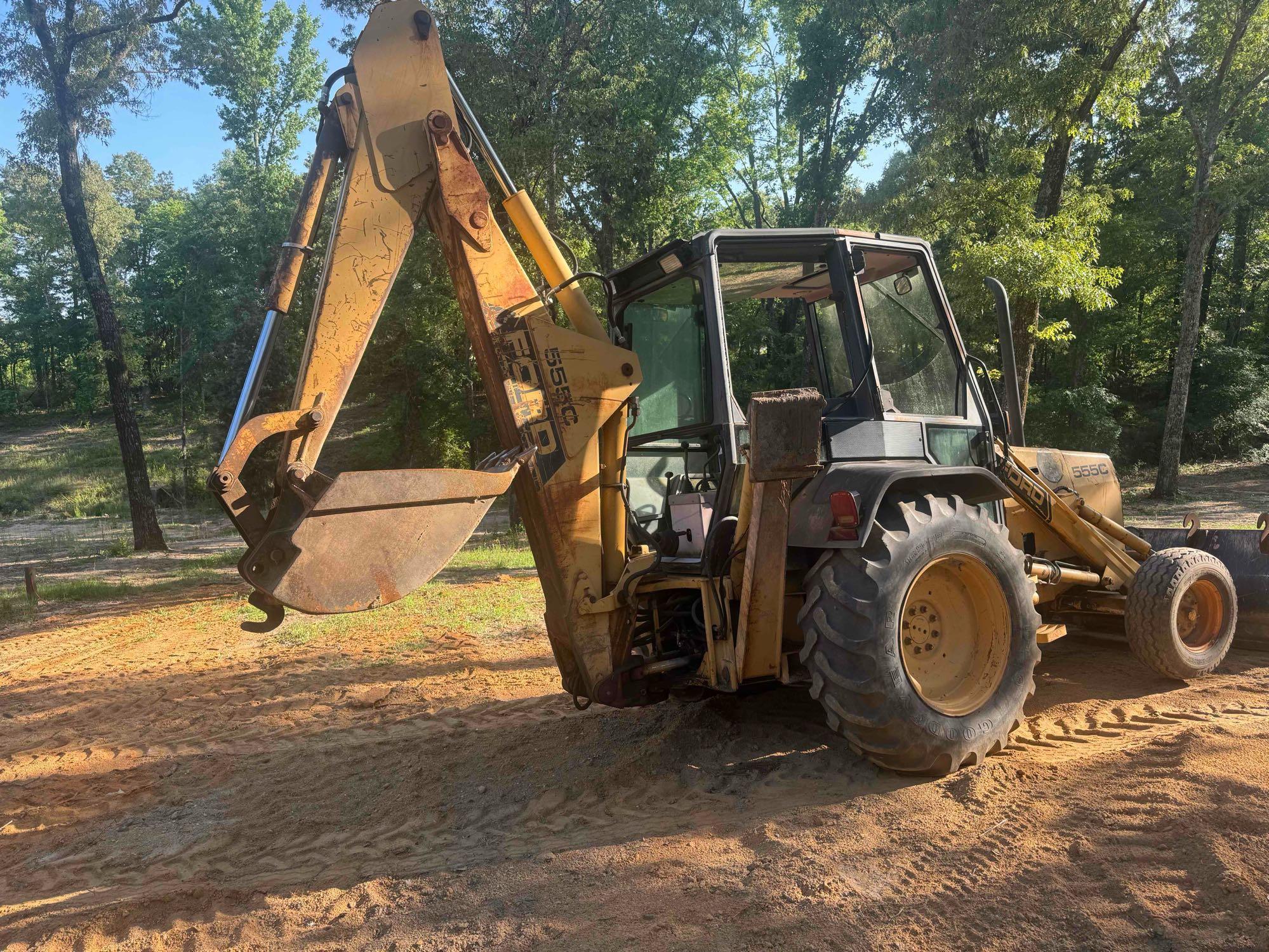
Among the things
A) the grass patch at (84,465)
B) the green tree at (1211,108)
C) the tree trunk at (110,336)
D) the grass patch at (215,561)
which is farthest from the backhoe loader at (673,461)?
the grass patch at (84,465)

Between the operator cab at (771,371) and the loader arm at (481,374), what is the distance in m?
0.46

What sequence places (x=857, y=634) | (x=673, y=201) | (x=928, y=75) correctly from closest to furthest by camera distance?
1. (x=857, y=634)
2. (x=928, y=75)
3. (x=673, y=201)

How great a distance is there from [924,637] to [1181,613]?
2709mm

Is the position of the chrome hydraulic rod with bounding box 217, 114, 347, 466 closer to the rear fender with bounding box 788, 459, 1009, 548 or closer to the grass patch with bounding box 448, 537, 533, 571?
the rear fender with bounding box 788, 459, 1009, 548

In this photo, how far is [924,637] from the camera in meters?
4.11

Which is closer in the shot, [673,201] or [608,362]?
[608,362]

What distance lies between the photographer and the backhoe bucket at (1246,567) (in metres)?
6.10

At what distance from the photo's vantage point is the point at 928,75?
51.9 feet

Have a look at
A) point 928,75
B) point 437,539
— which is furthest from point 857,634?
point 928,75

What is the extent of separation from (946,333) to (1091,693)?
2.45m

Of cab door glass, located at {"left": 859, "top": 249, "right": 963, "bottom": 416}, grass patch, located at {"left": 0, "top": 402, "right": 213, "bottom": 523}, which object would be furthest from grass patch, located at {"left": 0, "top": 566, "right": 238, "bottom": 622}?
grass patch, located at {"left": 0, "top": 402, "right": 213, "bottom": 523}

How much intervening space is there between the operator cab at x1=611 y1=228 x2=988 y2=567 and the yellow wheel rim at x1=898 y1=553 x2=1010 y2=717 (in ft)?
2.16

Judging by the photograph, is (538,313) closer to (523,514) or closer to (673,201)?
(523,514)

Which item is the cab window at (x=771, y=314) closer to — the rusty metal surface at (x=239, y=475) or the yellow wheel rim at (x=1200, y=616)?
the rusty metal surface at (x=239, y=475)
